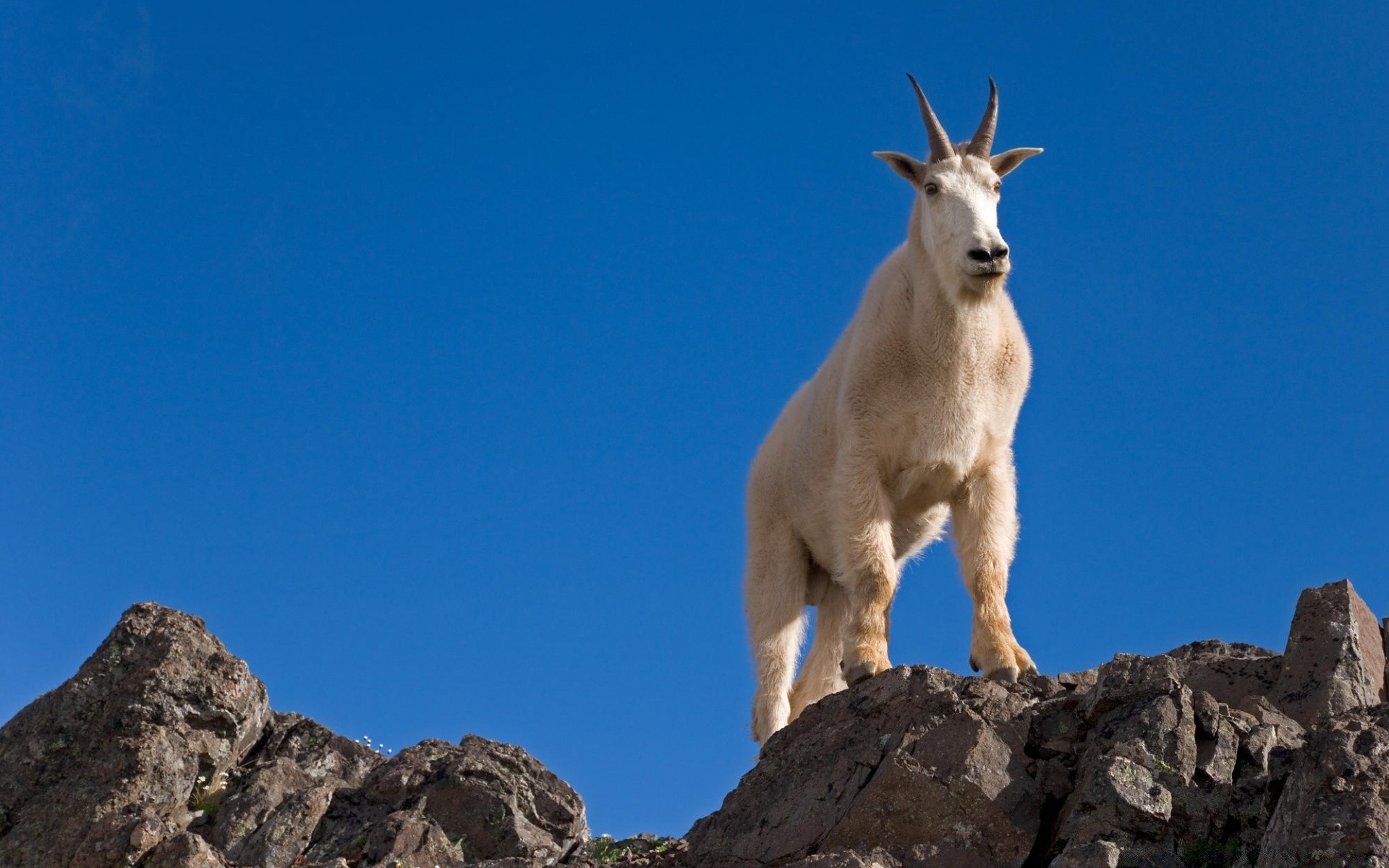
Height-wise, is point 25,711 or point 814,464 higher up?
point 814,464

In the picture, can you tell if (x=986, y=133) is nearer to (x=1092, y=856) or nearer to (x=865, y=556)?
(x=865, y=556)

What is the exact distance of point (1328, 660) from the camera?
314 inches

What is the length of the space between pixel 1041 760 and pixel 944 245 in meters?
3.87

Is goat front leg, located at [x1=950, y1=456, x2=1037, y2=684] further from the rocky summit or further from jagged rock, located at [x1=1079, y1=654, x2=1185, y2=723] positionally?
jagged rock, located at [x1=1079, y1=654, x2=1185, y2=723]

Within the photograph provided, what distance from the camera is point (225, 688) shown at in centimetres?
874

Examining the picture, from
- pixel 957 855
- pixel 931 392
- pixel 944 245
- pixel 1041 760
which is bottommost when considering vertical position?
pixel 957 855

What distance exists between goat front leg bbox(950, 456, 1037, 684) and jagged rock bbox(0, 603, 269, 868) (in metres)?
4.77

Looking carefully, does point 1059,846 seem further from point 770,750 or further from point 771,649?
point 771,649

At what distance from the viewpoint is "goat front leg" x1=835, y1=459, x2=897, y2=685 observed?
920cm

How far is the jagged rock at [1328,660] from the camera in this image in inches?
309

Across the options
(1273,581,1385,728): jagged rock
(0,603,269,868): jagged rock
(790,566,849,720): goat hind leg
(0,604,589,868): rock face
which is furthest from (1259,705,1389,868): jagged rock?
(0,603,269,868): jagged rock

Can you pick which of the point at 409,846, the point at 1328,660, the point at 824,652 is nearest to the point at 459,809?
the point at 409,846

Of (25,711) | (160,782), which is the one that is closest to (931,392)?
(160,782)

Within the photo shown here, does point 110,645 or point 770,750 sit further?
point 110,645
